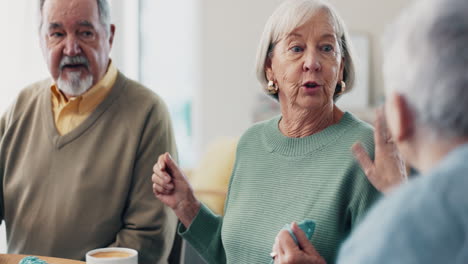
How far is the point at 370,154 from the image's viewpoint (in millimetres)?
1253

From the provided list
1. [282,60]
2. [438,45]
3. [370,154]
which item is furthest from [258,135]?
[438,45]

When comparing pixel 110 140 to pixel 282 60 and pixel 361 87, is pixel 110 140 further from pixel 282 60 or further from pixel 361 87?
pixel 361 87

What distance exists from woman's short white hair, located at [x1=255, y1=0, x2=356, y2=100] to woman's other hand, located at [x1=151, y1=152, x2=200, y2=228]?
13.9 inches

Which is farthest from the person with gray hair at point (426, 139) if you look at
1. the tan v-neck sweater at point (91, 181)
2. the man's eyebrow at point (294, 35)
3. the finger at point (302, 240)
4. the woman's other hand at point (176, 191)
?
the tan v-neck sweater at point (91, 181)

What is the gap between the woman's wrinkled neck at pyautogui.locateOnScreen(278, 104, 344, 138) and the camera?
55.1 inches

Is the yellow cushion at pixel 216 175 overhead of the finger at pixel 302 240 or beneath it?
beneath

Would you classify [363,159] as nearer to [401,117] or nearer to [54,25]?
[401,117]

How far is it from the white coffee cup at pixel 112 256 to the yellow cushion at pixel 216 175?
1.90 metres

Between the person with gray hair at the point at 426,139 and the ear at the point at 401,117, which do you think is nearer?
the person with gray hair at the point at 426,139

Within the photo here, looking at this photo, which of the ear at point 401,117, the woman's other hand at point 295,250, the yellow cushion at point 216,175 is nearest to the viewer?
the ear at point 401,117

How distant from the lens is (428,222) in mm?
618

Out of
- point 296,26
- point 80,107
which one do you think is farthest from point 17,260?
point 296,26

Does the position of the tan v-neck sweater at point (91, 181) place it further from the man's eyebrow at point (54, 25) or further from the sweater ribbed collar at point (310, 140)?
the sweater ribbed collar at point (310, 140)

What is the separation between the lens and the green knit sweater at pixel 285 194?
125 cm
